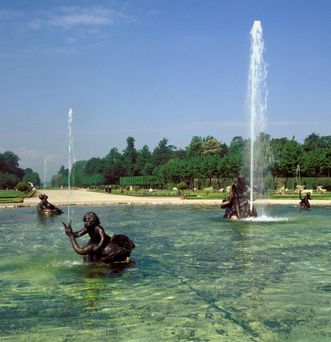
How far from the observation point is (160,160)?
383 feet

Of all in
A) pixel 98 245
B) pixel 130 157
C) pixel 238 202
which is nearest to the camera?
pixel 98 245

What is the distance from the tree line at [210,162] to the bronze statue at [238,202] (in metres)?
5.17

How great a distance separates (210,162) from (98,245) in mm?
61077

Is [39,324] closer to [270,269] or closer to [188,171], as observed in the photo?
[270,269]

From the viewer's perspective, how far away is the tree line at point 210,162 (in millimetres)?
62656

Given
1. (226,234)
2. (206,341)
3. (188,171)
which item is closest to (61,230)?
(226,234)

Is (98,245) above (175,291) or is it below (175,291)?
above

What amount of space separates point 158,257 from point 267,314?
5.77 m

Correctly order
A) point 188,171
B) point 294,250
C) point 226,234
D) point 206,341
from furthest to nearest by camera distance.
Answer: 1. point 188,171
2. point 226,234
3. point 294,250
4. point 206,341

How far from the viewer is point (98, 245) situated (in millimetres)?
11555

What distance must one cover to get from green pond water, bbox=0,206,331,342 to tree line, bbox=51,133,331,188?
1505 centimetres

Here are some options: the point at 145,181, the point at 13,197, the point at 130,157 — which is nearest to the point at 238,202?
the point at 13,197

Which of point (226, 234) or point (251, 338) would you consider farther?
point (226, 234)

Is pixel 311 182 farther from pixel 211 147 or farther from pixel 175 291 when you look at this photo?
pixel 175 291
